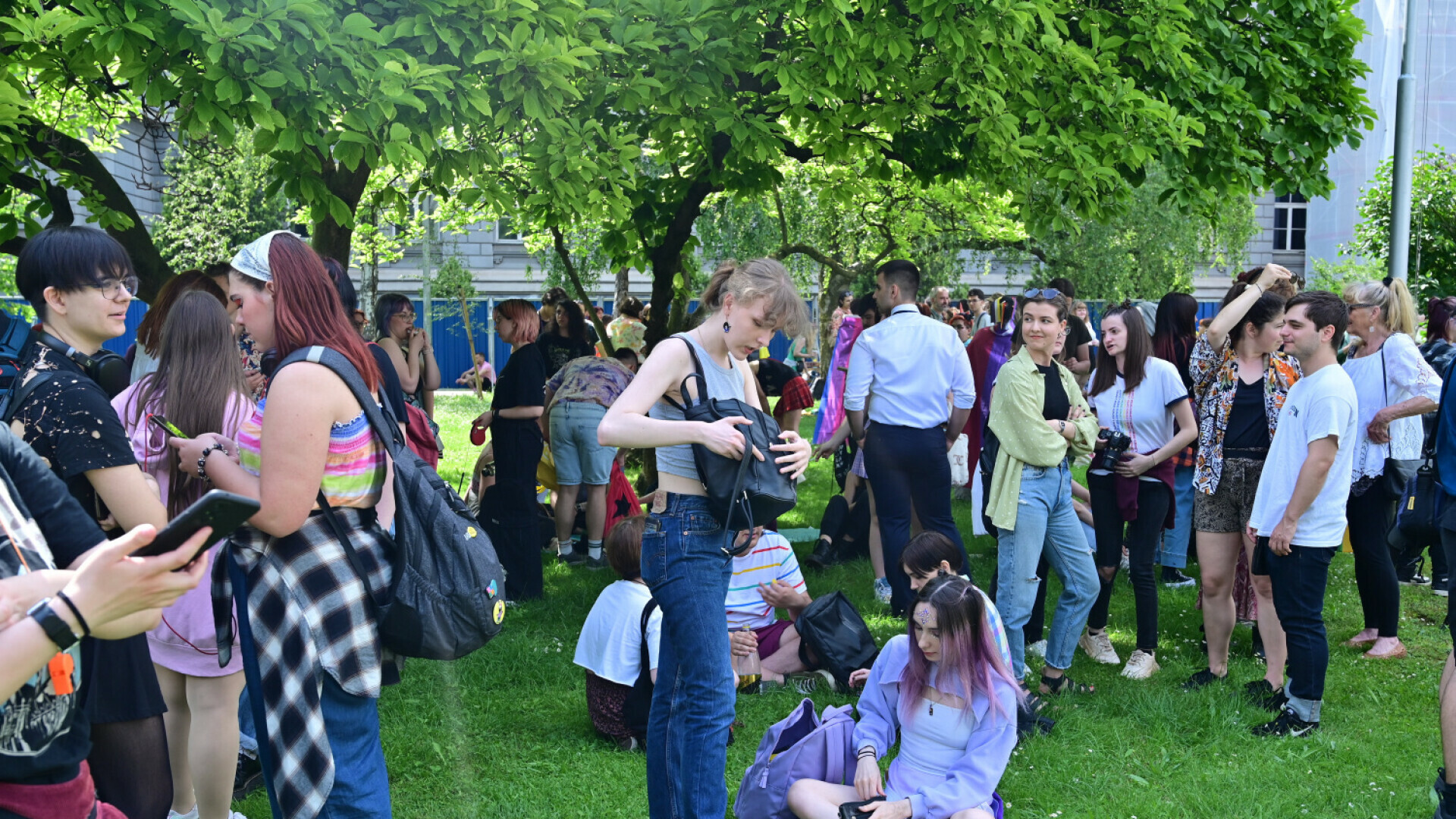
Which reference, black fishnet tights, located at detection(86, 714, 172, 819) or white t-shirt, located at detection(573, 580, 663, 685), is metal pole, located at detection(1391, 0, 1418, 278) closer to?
white t-shirt, located at detection(573, 580, 663, 685)

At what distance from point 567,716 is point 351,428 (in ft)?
9.70

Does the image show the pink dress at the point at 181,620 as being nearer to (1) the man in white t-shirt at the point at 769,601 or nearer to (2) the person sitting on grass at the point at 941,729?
(2) the person sitting on grass at the point at 941,729

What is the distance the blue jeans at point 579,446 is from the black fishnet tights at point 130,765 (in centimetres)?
493

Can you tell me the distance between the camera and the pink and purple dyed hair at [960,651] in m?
3.86

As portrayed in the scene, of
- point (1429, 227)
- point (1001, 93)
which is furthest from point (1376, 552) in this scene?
point (1429, 227)

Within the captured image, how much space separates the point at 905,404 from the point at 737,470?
3.08 m

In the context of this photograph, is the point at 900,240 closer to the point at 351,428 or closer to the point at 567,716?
the point at 567,716

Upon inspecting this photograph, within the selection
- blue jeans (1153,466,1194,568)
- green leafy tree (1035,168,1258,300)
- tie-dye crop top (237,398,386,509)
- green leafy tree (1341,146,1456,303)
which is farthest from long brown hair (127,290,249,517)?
green leafy tree (1035,168,1258,300)

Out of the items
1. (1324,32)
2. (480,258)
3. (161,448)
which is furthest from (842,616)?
(480,258)

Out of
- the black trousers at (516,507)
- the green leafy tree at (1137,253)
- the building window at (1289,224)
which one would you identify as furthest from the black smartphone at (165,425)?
the building window at (1289,224)

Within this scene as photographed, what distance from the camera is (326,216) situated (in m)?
6.38

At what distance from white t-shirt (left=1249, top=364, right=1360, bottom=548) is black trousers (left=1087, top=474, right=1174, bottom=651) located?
952 mm

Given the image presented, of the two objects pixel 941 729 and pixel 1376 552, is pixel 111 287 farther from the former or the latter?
pixel 1376 552

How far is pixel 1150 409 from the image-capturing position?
19.7 ft
